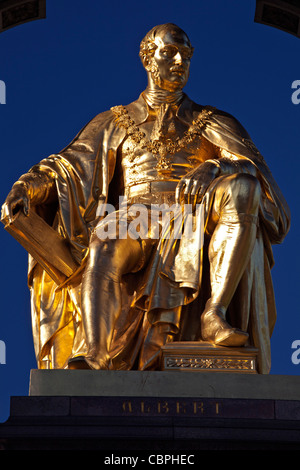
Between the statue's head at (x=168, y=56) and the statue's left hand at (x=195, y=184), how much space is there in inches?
32.2

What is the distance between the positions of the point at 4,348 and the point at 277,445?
11.9 feet

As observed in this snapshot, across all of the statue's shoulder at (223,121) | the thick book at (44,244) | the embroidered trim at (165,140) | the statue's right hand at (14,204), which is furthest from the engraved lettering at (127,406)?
the statue's shoulder at (223,121)

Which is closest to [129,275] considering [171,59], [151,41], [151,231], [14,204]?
[151,231]

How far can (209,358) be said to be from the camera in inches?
249

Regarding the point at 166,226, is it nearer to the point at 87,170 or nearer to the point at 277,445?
the point at 87,170

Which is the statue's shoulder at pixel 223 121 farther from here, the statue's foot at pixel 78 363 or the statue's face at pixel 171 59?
the statue's foot at pixel 78 363

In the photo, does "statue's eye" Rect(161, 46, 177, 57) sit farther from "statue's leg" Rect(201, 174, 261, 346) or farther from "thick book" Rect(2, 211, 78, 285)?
"thick book" Rect(2, 211, 78, 285)

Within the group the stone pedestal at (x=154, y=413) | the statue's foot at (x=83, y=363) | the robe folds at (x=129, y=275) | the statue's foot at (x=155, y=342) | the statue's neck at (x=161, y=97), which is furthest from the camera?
the statue's neck at (x=161, y=97)

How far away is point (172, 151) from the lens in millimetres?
7406

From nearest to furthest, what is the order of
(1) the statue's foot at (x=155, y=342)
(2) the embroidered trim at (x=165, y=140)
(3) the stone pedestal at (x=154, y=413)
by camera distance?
(3) the stone pedestal at (x=154, y=413) < (1) the statue's foot at (x=155, y=342) < (2) the embroidered trim at (x=165, y=140)

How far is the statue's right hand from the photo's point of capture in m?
6.92

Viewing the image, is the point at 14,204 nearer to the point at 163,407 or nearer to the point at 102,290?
the point at 102,290

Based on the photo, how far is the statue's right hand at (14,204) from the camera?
6918mm

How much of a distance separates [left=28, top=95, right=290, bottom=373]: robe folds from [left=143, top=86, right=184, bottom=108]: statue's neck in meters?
0.05
